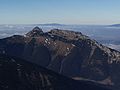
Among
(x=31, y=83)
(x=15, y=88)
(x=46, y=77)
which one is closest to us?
(x=15, y=88)

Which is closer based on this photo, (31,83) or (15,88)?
(15,88)

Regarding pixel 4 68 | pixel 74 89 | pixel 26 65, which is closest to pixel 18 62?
pixel 26 65

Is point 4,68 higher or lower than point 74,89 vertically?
higher

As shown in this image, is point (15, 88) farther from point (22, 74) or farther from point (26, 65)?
point (26, 65)

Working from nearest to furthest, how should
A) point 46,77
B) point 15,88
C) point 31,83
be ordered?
point 15,88 < point 31,83 < point 46,77

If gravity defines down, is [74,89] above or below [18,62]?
below

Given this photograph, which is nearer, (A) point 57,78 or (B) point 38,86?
(B) point 38,86

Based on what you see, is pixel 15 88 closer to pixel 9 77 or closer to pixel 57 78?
pixel 9 77

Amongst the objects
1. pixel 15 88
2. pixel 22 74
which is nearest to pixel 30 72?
pixel 22 74
